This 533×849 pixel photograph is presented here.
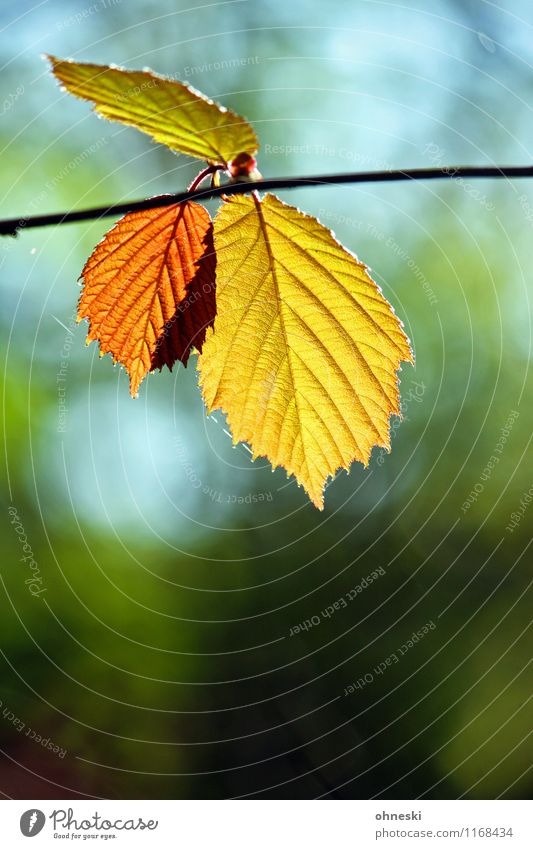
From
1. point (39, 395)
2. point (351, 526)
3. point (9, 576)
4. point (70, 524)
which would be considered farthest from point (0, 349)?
point (351, 526)

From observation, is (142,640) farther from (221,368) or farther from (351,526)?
(221,368)

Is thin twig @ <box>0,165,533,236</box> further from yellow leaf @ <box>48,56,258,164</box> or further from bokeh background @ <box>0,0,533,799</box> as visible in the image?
bokeh background @ <box>0,0,533,799</box>

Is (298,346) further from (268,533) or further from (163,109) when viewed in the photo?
(268,533)

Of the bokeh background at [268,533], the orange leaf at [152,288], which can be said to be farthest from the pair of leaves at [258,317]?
the bokeh background at [268,533]

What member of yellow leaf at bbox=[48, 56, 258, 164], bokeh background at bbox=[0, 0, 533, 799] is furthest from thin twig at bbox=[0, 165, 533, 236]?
bokeh background at bbox=[0, 0, 533, 799]

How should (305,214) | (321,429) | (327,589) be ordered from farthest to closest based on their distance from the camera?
(327,589)
(321,429)
(305,214)

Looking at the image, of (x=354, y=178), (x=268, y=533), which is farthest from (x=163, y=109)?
(x=268, y=533)
